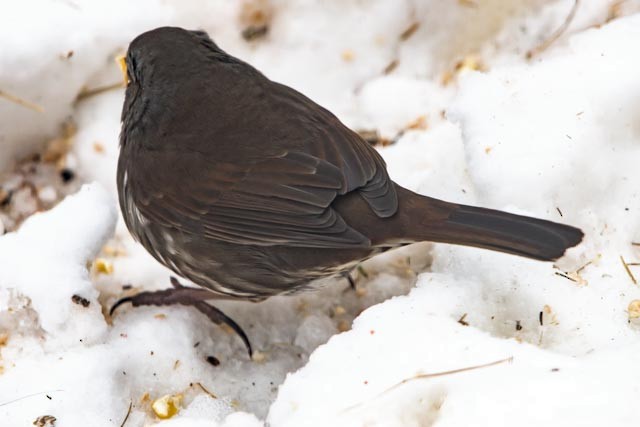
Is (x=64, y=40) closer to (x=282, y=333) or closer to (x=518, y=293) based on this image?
(x=282, y=333)

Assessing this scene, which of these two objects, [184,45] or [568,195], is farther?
[184,45]

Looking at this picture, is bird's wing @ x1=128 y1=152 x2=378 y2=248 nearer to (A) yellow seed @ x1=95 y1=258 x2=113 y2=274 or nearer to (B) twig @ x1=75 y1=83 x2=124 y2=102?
(A) yellow seed @ x1=95 y1=258 x2=113 y2=274

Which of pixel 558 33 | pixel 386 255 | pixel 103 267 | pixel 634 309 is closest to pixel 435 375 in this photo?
pixel 634 309

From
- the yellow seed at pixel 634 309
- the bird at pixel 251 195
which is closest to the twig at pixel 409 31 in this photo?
the bird at pixel 251 195

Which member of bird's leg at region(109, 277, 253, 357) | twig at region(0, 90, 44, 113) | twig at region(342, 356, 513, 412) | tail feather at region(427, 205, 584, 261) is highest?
tail feather at region(427, 205, 584, 261)

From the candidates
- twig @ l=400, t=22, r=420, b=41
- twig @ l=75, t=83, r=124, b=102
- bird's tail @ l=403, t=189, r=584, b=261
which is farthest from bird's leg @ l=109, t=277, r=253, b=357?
twig @ l=400, t=22, r=420, b=41

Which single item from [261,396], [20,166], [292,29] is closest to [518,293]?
[261,396]

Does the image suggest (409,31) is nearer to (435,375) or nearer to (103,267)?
(103,267)
